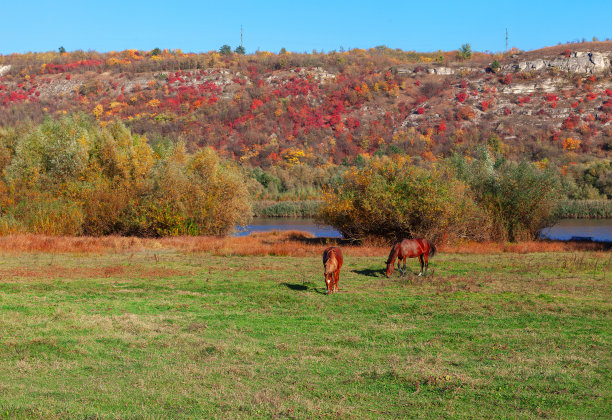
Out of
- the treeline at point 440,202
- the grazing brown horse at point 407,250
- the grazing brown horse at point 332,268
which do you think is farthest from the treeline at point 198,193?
the grazing brown horse at point 332,268

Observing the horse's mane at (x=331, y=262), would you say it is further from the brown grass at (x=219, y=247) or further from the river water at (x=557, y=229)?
the river water at (x=557, y=229)

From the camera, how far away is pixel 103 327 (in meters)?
12.2

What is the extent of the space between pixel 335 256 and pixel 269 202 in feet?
220

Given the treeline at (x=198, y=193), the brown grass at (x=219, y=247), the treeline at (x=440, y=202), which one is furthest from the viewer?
the treeline at (x=198, y=193)

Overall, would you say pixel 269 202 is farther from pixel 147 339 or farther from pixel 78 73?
pixel 78 73

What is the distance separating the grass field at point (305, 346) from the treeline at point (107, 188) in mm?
19609

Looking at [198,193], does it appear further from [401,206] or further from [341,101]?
[341,101]

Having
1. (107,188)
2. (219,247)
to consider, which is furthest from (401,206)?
(107,188)

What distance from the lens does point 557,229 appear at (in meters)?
53.8

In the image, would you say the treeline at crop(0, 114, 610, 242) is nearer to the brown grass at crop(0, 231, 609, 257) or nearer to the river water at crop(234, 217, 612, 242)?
the brown grass at crop(0, 231, 609, 257)

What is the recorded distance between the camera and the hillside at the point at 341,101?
113m

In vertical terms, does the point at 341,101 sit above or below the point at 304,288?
above

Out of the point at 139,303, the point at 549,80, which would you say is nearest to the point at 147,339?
the point at 139,303

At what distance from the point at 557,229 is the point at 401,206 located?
2819 cm
